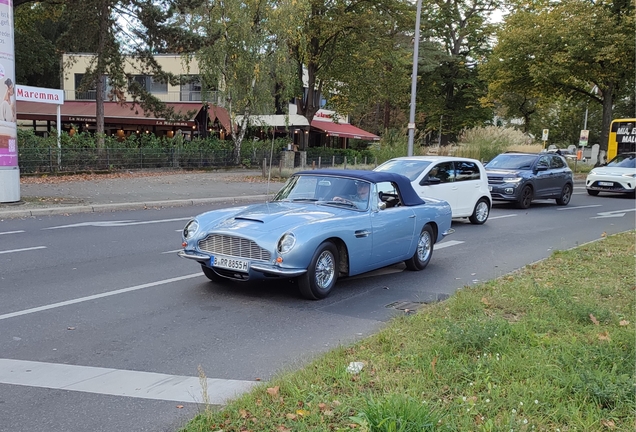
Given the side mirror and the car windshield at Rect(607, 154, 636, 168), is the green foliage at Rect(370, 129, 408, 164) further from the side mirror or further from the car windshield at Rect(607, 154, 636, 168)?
the side mirror

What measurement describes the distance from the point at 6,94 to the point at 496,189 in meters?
13.6

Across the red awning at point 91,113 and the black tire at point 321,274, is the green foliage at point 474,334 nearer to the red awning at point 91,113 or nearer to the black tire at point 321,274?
the black tire at point 321,274

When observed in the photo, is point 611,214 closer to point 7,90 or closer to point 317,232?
point 317,232

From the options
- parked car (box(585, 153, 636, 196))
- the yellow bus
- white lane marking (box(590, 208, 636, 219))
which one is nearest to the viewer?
white lane marking (box(590, 208, 636, 219))

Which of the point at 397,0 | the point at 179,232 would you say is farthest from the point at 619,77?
the point at 179,232

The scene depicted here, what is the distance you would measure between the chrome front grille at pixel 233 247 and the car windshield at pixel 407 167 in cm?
664

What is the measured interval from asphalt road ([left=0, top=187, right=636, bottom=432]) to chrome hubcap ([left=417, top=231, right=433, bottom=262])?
30cm

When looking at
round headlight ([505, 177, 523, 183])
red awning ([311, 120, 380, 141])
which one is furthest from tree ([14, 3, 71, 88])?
round headlight ([505, 177, 523, 183])

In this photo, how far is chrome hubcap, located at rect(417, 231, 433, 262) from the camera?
8539 mm

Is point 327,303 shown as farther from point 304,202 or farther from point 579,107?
point 579,107

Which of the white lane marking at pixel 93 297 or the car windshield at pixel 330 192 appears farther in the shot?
the car windshield at pixel 330 192

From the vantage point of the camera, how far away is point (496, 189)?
1731cm

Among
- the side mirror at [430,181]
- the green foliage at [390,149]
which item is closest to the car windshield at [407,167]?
the side mirror at [430,181]

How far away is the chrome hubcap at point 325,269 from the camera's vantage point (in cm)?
654
